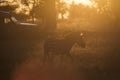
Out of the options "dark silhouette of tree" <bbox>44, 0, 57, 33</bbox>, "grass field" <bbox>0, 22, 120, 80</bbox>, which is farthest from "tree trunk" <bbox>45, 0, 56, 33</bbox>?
"grass field" <bbox>0, 22, 120, 80</bbox>

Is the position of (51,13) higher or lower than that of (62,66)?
higher

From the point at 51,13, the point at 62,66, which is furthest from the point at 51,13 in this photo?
the point at 62,66

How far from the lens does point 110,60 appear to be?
46.3 ft

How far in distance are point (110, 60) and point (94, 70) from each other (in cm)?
199

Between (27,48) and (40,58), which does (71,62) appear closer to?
(40,58)

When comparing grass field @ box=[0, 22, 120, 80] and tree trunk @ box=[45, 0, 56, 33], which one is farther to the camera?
tree trunk @ box=[45, 0, 56, 33]

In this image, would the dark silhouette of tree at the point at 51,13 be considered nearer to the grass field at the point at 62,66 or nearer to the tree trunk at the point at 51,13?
the tree trunk at the point at 51,13

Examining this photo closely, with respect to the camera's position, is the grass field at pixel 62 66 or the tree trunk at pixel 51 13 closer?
the grass field at pixel 62 66

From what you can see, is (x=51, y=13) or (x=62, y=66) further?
(x=51, y=13)

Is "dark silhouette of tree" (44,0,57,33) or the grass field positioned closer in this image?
the grass field

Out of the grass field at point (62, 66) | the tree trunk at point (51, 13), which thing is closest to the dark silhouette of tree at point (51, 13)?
the tree trunk at point (51, 13)

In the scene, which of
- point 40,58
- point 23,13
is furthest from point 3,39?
point 23,13

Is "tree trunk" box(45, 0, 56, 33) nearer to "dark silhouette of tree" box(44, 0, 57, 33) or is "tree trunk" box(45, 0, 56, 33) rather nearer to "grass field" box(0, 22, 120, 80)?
"dark silhouette of tree" box(44, 0, 57, 33)

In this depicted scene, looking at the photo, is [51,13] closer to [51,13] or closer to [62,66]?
[51,13]
